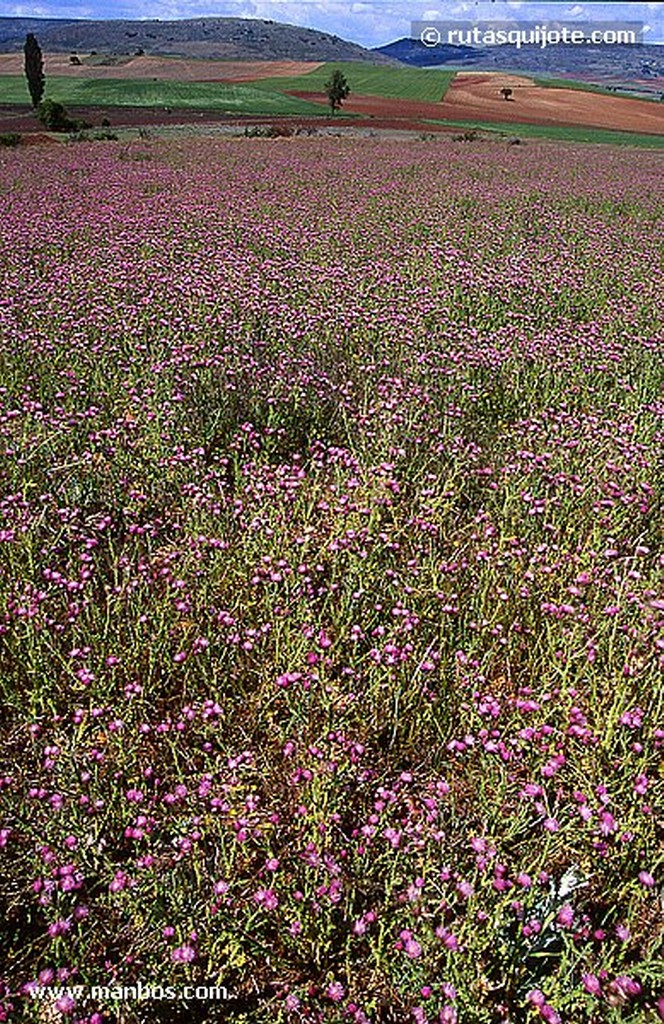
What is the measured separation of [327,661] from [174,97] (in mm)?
66336

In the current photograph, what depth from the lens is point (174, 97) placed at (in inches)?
2256

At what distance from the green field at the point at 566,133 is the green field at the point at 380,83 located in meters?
18.1

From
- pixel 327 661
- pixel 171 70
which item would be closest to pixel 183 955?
pixel 327 661

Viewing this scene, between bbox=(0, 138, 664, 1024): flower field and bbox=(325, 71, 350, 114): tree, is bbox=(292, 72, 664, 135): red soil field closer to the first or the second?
bbox=(325, 71, 350, 114): tree

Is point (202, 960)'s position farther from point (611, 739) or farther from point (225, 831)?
point (611, 739)

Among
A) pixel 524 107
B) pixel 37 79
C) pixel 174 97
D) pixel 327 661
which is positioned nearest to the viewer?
pixel 327 661

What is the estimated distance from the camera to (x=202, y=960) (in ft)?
6.90

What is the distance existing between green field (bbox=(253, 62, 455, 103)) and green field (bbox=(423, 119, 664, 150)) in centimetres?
A: 1808

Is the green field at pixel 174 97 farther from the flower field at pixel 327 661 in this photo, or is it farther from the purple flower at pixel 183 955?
the purple flower at pixel 183 955

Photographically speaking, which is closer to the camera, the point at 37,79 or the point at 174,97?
the point at 37,79

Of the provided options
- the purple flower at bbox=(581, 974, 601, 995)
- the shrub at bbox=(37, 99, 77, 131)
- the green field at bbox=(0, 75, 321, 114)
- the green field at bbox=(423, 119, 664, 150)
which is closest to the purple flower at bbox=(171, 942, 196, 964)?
the purple flower at bbox=(581, 974, 601, 995)

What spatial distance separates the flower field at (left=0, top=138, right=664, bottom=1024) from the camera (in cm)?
204

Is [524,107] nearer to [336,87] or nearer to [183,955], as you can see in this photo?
[336,87]

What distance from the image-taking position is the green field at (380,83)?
220ft
